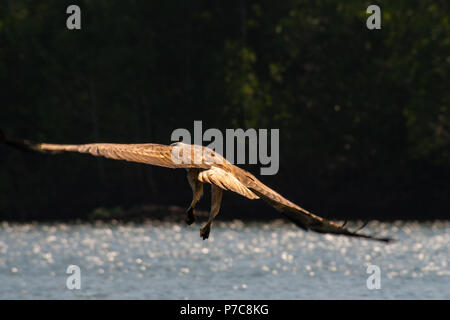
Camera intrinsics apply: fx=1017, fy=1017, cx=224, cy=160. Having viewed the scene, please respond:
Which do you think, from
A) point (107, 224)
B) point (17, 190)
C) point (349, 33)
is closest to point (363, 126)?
point (349, 33)

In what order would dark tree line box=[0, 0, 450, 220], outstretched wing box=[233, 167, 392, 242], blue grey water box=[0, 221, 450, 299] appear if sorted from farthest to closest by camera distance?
dark tree line box=[0, 0, 450, 220] → blue grey water box=[0, 221, 450, 299] → outstretched wing box=[233, 167, 392, 242]

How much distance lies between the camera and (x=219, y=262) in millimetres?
37875

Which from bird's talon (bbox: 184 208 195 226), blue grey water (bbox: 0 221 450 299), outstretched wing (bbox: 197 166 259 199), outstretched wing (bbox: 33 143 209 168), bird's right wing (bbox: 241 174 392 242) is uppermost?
outstretched wing (bbox: 33 143 209 168)

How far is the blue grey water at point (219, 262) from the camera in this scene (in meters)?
30.1

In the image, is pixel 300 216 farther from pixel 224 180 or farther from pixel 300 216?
pixel 224 180

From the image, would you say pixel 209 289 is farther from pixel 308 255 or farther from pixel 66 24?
pixel 66 24

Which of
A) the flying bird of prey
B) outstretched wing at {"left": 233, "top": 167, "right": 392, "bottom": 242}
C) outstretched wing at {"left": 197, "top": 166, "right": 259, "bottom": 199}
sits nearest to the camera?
outstretched wing at {"left": 233, "top": 167, "right": 392, "bottom": 242}

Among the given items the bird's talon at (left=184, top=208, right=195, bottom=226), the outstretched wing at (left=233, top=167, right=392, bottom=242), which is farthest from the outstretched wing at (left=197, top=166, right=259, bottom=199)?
the bird's talon at (left=184, top=208, right=195, bottom=226)

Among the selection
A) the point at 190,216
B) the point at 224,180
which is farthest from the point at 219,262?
the point at 224,180

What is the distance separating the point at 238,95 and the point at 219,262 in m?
20.7

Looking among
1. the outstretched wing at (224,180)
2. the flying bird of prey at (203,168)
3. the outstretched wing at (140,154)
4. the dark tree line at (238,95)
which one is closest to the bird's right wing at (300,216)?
the flying bird of prey at (203,168)

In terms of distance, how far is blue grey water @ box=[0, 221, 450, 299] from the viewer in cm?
3009

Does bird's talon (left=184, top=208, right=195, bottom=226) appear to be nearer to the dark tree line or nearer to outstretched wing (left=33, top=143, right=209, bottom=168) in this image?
outstretched wing (left=33, top=143, right=209, bottom=168)

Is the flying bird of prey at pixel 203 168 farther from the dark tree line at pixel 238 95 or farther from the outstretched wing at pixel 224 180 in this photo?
the dark tree line at pixel 238 95
